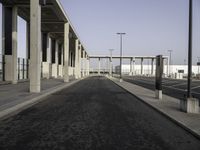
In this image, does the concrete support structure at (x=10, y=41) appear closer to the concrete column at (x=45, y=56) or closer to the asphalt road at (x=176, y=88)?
the asphalt road at (x=176, y=88)

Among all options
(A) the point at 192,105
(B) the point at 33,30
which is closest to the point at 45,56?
(B) the point at 33,30

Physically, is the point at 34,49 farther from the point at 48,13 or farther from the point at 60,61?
the point at 60,61

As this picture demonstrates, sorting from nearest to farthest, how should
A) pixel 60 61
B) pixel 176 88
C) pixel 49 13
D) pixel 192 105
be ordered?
pixel 192 105 < pixel 176 88 < pixel 49 13 < pixel 60 61

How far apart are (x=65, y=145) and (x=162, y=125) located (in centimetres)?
434

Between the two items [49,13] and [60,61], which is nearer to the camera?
[49,13]

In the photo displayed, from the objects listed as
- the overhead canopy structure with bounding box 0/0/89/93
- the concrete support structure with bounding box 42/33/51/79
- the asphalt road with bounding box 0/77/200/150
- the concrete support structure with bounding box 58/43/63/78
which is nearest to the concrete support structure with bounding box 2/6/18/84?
the overhead canopy structure with bounding box 0/0/89/93

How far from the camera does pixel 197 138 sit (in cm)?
855

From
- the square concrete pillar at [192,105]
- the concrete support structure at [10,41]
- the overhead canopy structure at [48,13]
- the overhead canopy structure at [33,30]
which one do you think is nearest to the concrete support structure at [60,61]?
the overhead canopy structure at [33,30]

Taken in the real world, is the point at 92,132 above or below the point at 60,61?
below

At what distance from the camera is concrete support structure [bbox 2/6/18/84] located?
3531 cm

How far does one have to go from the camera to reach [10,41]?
1400 inches

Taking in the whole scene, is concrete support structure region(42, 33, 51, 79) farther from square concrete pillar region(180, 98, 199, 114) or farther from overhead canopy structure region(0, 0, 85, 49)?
square concrete pillar region(180, 98, 199, 114)

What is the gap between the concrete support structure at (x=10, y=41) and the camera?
35.3 m

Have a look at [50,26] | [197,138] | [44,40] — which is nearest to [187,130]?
[197,138]
